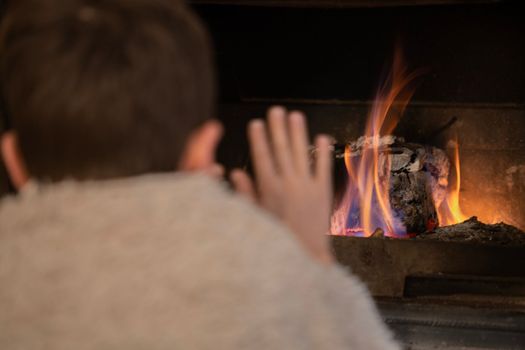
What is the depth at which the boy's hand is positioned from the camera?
2.34ft

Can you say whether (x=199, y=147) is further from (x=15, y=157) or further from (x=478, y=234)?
(x=478, y=234)

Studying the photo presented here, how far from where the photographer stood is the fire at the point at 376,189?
73.0 inches

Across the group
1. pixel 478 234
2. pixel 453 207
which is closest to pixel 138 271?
pixel 478 234

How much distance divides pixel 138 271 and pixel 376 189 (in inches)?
53.6

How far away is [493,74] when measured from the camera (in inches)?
78.9

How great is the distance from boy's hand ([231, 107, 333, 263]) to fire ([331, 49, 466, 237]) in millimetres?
1046

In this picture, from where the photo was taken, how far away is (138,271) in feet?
1.88

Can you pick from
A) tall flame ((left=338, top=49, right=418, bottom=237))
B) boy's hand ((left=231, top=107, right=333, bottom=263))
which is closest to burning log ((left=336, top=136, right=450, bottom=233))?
tall flame ((left=338, top=49, right=418, bottom=237))

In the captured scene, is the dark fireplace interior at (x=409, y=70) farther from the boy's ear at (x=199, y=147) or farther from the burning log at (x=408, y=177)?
the boy's ear at (x=199, y=147)

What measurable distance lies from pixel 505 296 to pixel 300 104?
0.87 meters

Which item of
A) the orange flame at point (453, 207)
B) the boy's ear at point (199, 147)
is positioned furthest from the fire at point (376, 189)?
the boy's ear at point (199, 147)

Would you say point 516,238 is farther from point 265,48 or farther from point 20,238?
point 20,238

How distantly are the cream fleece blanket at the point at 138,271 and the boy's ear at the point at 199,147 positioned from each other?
3 centimetres

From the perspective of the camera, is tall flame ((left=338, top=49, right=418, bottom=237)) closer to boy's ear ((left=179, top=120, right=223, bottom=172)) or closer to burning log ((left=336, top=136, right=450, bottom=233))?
burning log ((left=336, top=136, right=450, bottom=233))
